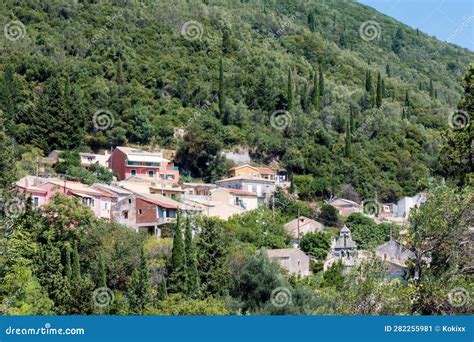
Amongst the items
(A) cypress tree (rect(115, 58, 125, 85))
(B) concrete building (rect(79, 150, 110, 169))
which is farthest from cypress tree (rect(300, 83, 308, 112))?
(B) concrete building (rect(79, 150, 110, 169))

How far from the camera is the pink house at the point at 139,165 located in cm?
5375

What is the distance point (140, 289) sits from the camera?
1175 inches

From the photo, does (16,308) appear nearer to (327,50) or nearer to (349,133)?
(349,133)

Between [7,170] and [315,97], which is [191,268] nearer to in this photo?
[7,170]

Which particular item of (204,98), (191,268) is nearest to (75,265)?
(191,268)

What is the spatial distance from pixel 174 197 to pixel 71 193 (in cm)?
1039

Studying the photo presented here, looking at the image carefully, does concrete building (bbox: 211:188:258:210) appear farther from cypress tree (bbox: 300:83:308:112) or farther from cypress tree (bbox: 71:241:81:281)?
cypress tree (bbox: 71:241:81:281)

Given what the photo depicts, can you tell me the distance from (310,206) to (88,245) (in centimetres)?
2400

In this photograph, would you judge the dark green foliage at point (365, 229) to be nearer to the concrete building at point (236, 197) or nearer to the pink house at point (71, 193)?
the concrete building at point (236, 197)

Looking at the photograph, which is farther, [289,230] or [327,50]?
[327,50]

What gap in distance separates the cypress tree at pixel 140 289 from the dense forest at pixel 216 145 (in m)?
0.06

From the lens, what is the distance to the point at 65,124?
2163 inches

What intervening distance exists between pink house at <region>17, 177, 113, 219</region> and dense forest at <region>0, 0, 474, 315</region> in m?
2.10

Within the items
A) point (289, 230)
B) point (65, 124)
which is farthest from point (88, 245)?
point (65, 124)
